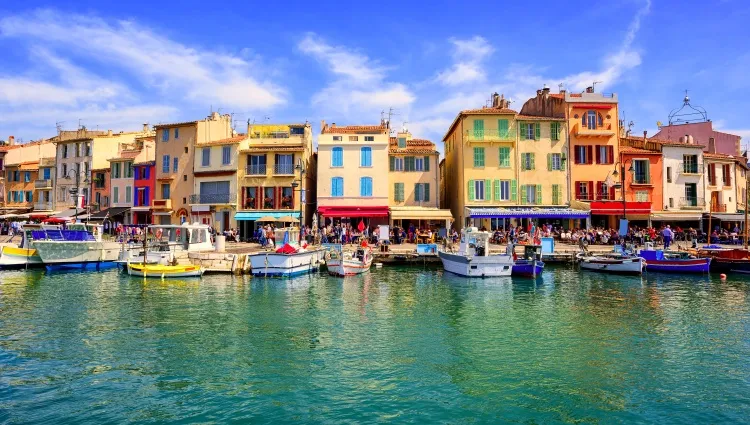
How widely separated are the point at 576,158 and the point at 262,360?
36.7 meters

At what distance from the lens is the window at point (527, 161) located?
4212 cm

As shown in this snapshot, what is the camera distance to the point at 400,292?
78.5 feet

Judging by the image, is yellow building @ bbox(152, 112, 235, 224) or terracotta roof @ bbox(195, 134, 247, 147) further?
yellow building @ bbox(152, 112, 235, 224)

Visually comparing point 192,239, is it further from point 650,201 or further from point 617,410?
point 650,201

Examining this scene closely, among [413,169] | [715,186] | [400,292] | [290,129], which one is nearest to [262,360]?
[400,292]

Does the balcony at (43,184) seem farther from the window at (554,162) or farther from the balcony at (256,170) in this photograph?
the window at (554,162)

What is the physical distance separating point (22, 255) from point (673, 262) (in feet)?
134

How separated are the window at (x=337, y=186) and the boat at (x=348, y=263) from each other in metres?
11.7

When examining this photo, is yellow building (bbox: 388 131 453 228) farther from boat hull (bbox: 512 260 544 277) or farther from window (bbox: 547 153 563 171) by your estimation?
boat hull (bbox: 512 260 544 277)

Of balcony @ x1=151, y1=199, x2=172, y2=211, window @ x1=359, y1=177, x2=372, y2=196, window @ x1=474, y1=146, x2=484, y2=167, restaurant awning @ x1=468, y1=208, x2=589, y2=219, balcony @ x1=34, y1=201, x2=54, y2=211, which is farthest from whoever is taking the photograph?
balcony @ x1=34, y1=201, x2=54, y2=211

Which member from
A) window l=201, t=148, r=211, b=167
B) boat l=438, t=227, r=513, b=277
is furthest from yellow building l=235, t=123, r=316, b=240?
boat l=438, t=227, r=513, b=277

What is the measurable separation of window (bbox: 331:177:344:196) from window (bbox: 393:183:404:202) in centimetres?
448

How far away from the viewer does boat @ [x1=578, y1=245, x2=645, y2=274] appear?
30.1m

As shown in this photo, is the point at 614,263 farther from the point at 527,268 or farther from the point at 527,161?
the point at 527,161
